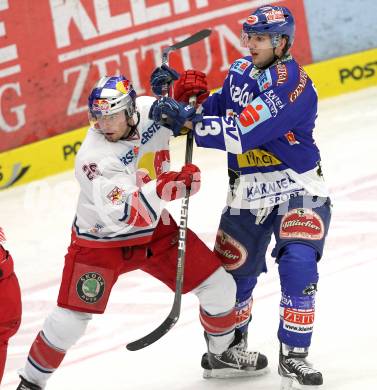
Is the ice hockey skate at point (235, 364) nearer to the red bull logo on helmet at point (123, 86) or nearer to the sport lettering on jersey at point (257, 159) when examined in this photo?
the sport lettering on jersey at point (257, 159)

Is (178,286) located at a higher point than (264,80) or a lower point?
lower

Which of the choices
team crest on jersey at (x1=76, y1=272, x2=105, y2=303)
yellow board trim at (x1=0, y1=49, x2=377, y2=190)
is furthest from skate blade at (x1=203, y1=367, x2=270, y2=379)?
yellow board trim at (x1=0, y1=49, x2=377, y2=190)

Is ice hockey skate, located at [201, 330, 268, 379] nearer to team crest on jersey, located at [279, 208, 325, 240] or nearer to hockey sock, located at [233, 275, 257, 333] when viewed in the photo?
hockey sock, located at [233, 275, 257, 333]

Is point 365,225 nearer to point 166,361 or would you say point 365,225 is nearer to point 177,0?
point 166,361

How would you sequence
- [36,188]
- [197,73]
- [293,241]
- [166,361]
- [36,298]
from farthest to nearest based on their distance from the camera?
[36,188] < [36,298] < [166,361] < [197,73] < [293,241]

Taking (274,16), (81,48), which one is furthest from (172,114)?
(81,48)

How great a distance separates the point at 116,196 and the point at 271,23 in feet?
2.96

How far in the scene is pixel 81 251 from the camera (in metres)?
4.62

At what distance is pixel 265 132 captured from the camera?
443 cm

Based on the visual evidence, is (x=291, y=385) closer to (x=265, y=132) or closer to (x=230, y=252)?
(x=230, y=252)

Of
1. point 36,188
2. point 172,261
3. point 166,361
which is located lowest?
point 36,188

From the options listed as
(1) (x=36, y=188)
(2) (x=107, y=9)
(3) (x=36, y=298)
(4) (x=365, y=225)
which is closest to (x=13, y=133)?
(1) (x=36, y=188)

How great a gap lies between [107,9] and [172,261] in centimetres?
436

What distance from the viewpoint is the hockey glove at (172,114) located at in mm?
4406
